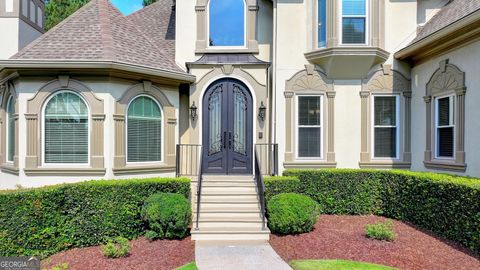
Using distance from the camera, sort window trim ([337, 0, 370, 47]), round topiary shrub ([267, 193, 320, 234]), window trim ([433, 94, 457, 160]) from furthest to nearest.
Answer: window trim ([337, 0, 370, 47]) < window trim ([433, 94, 457, 160]) < round topiary shrub ([267, 193, 320, 234])

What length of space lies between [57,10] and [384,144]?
22882 mm

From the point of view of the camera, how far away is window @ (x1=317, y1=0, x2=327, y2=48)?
25.5 ft

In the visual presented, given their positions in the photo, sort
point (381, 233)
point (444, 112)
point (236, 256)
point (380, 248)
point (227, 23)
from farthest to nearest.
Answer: point (227, 23) → point (444, 112) → point (381, 233) → point (380, 248) → point (236, 256)

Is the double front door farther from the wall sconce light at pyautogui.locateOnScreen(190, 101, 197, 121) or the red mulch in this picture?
the red mulch

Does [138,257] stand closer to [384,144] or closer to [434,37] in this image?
[384,144]

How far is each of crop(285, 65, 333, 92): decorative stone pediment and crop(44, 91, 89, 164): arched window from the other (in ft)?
16.9

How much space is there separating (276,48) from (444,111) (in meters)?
4.35

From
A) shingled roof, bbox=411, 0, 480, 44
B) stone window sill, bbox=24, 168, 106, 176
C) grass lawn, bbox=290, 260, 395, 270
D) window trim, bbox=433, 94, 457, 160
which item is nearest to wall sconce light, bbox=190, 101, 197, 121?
stone window sill, bbox=24, 168, 106, 176

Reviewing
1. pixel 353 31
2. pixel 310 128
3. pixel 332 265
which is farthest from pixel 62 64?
pixel 353 31

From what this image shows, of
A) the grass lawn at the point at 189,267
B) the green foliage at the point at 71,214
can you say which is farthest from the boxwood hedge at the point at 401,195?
the green foliage at the point at 71,214

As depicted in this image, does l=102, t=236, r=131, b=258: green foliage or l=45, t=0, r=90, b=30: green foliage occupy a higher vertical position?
l=45, t=0, r=90, b=30: green foliage

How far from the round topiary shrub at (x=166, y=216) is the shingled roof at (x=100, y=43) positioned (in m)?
3.20

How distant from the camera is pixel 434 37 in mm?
6465

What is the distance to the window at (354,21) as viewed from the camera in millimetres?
7623
